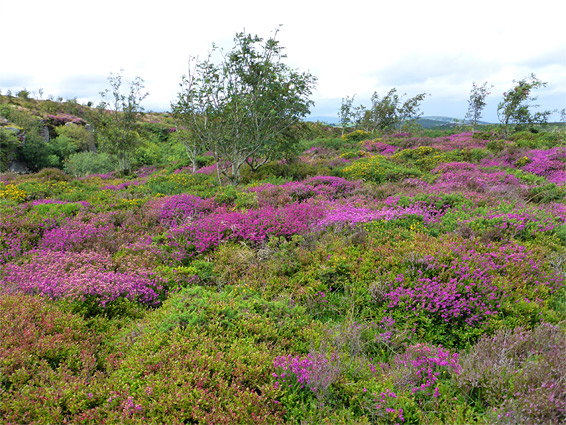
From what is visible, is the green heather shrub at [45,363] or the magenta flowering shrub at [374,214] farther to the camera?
the magenta flowering shrub at [374,214]

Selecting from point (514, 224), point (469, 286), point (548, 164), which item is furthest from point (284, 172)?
point (548, 164)

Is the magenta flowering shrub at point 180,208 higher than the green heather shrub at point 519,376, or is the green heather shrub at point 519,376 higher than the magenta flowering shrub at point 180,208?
the magenta flowering shrub at point 180,208

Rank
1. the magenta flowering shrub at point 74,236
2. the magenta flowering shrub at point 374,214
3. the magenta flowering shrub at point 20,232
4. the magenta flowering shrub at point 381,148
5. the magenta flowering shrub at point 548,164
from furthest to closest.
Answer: the magenta flowering shrub at point 381,148, the magenta flowering shrub at point 548,164, the magenta flowering shrub at point 374,214, the magenta flowering shrub at point 74,236, the magenta flowering shrub at point 20,232

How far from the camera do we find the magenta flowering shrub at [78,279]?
449 centimetres

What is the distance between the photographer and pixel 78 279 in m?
4.68

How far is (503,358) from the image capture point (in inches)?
120

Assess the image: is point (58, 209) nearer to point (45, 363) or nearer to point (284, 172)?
point (45, 363)

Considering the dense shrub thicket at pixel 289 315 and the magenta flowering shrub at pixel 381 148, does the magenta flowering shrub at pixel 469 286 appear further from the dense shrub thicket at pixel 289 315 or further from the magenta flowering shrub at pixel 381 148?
the magenta flowering shrub at pixel 381 148

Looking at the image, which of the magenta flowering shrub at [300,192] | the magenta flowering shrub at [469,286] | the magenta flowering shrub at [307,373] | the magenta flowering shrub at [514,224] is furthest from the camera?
the magenta flowering shrub at [300,192]

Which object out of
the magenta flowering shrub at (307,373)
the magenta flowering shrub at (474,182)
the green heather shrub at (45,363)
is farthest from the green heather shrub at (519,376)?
the magenta flowering shrub at (474,182)

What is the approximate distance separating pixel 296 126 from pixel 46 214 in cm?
1181

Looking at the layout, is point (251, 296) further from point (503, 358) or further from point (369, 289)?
point (503, 358)

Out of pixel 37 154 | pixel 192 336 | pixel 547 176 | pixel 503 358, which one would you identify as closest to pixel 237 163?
pixel 192 336

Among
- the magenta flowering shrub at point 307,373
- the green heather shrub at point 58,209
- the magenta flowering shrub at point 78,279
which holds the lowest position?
the magenta flowering shrub at point 307,373
